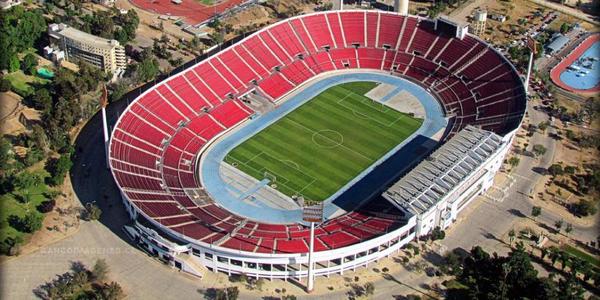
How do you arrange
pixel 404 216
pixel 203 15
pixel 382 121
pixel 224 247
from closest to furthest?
pixel 224 247 → pixel 404 216 → pixel 382 121 → pixel 203 15

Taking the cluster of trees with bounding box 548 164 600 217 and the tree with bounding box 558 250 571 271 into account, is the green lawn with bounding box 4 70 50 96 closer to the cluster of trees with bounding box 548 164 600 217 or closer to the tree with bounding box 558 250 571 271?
the cluster of trees with bounding box 548 164 600 217

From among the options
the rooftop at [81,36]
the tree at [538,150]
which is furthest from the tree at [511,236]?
the rooftop at [81,36]

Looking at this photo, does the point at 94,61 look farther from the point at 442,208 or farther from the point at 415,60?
the point at 442,208

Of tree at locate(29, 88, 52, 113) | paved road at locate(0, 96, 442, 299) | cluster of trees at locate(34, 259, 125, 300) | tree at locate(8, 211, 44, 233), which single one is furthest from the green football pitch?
tree at locate(29, 88, 52, 113)

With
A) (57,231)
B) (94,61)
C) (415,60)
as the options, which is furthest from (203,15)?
(57,231)

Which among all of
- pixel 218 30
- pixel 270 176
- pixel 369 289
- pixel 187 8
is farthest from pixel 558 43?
pixel 369 289
